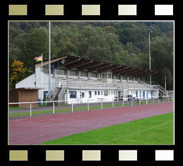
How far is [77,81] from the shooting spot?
4038cm

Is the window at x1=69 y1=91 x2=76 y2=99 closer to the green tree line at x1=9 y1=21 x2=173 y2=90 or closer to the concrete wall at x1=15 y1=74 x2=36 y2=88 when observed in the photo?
the concrete wall at x1=15 y1=74 x2=36 y2=88

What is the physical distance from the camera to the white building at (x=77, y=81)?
3681 cm

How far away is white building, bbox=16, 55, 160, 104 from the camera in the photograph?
36812 mm

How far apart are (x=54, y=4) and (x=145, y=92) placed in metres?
52.1

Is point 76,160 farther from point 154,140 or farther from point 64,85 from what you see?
point 64,85

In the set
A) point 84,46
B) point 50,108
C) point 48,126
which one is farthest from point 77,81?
point 84,46

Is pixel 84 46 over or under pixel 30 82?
over

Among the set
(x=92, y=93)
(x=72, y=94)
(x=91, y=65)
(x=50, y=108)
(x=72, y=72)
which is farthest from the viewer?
(x=91, y=65)

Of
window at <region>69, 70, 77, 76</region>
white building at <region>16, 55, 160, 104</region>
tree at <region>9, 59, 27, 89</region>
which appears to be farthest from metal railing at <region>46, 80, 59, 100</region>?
tree at <region>9, 59, 27, 89</region>

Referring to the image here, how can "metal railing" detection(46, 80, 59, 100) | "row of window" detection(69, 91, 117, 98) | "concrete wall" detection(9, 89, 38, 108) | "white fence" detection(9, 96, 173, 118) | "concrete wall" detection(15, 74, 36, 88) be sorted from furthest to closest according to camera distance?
"concrete wall" detection(15, 74, 36, 88) < "row of window" detection(69, 91, 117, 98) < "metal railing" detection(46, 80, 59, 100) < "concrete wall" detection(9, 89, 38, 108) < "white fence" detection(9, 96, 173, 118)

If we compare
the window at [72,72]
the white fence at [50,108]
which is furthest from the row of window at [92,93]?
the white fence at [50,108]

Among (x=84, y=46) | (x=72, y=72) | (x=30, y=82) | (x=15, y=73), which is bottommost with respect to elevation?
(x=30, y=82)

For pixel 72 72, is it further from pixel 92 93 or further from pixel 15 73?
pixel 15 73
